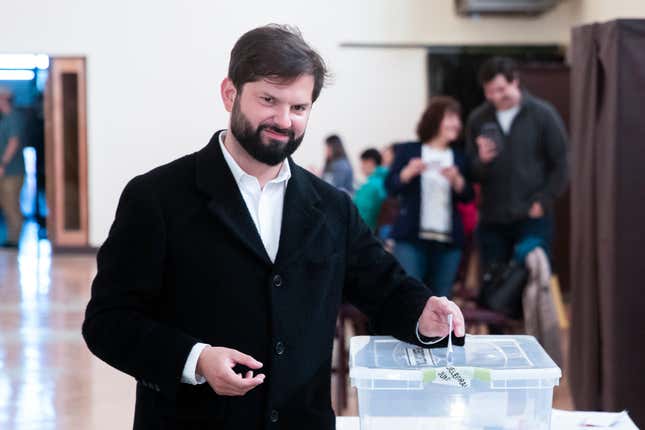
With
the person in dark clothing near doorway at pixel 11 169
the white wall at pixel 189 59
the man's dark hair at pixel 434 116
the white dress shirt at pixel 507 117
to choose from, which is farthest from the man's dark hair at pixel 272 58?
the person in dark clothing near doorway at pixel 11 169

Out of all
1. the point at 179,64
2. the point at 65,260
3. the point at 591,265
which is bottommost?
the point at 65,260

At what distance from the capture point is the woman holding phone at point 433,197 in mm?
5145

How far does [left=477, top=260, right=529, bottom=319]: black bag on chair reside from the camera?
15.8 ft

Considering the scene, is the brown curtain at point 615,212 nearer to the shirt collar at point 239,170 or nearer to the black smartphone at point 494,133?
the black smartphone at point 494,133

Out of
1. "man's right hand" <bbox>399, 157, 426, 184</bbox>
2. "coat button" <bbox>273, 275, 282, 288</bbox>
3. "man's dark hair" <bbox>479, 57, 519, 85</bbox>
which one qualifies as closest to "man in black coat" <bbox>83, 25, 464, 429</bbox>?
"coat button" <bbox>273, 275, 282, 288</bbox>

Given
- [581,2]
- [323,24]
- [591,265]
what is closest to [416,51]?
[323,24]

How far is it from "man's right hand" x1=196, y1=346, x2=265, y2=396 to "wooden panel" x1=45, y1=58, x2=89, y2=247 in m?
9.99

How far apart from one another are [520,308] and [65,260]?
7249 mm

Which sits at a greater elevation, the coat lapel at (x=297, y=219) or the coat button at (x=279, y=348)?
the coat lapel at (x=297, y=219)

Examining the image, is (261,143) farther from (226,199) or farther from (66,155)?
(66,155)

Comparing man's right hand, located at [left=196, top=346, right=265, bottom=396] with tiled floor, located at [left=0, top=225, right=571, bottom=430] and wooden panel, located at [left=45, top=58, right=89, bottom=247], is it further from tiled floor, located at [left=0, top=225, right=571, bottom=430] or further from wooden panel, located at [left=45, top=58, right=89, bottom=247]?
wooden panel, located at [left=45, top=58, right=89, bottom=247]

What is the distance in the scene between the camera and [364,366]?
1889 mm

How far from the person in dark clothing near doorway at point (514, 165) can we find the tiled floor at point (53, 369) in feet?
2.68

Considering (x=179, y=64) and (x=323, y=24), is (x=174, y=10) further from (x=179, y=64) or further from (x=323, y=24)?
(x=323, y=24)
